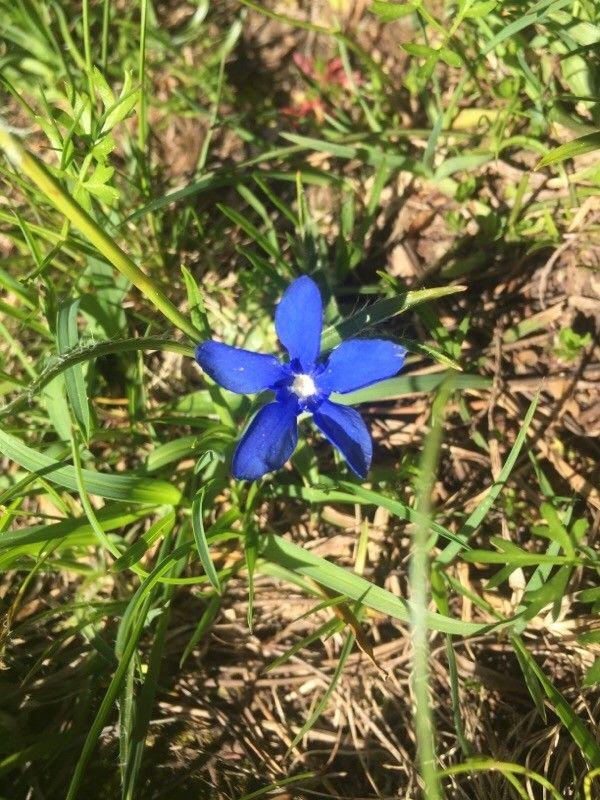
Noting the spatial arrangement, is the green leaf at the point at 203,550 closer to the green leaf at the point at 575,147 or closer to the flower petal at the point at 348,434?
Result: the flower petal at the point at 348,434

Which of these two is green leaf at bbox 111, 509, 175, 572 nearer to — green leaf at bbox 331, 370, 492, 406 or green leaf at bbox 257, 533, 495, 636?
green leaf at bbox 257, 533, 495, 636

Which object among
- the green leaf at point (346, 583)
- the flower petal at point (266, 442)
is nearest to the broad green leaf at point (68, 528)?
the green leaf at point (346, 583)

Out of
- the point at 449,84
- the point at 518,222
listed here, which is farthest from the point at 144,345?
the point at 449,84

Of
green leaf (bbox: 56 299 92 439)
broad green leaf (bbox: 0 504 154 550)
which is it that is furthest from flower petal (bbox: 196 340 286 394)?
broad green leaf (bbox: 0 504 154 550)

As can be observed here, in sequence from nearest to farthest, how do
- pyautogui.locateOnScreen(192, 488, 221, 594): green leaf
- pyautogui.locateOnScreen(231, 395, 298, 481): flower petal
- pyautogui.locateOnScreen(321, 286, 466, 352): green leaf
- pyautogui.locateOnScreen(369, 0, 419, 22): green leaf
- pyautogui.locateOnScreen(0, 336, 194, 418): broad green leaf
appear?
1. pyautogui.locateOnScreen(0, 336, 194, 418): broad green leaf
2. pyautogui.locateOnScreen(231, 395, 298, 481): flower petal
3. pyautogui.locateOnScreen(321, 286, 466, 352): green leaf
4. pyautogui.locateOnScreen(192, 488, 221, 594): green leaf
5. pyautogui.locateOnScreen(369, 0, 419, 22): green leaf

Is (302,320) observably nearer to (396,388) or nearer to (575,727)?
(396,388)

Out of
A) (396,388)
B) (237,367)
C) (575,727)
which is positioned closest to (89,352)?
(237,367)

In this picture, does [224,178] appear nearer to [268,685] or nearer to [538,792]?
[268,685]
